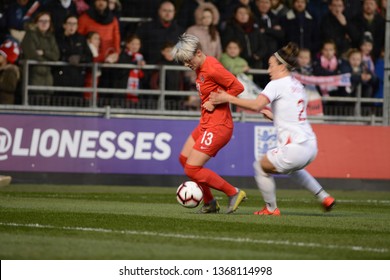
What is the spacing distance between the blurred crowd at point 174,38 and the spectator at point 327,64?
0.02m

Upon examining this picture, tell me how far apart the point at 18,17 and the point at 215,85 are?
9.28 m

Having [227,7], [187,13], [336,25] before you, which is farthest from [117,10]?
[336,25]

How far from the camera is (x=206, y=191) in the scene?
13.3 m

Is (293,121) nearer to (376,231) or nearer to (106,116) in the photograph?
(376,231)

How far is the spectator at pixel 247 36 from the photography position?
2244 cm

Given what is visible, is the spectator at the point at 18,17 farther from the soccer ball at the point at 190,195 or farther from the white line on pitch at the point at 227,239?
the white line on pitch at the point at 227,239

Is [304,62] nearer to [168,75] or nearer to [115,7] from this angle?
[168,75]

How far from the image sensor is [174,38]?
22156mm

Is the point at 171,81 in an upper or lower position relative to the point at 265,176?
lower

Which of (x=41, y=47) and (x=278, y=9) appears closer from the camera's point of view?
(x=41, y=47)

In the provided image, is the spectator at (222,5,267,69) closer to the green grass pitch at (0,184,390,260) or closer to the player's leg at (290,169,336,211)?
the green grass pitch at (0,184,390,260)

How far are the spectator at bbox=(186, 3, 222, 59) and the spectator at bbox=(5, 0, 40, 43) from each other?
3267mm

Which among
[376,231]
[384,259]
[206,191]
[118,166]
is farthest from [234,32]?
[384,259]

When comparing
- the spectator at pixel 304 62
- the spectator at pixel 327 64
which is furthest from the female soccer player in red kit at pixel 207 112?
the spectator at pixel 327 64
